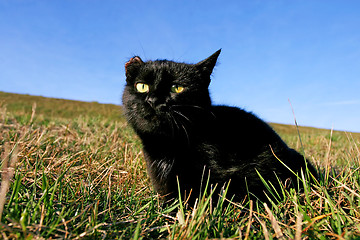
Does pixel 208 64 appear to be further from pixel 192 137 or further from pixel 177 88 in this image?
pixel 192 137

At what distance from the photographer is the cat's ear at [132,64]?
2.69 meters

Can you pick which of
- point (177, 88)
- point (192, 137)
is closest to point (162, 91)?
point (177, 88)

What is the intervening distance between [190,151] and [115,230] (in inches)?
41.5

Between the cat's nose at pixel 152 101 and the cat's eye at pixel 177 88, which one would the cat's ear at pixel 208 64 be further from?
the cat's nose at pixel 152 101

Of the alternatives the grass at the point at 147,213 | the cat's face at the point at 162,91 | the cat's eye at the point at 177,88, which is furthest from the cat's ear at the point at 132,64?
the grass at the point at 147,213

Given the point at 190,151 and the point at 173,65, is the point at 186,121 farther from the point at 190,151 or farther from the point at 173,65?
the point at 173,65

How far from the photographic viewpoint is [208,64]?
8.65ft

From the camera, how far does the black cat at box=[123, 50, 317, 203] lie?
7.66 feet

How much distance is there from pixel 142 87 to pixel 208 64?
79 cm

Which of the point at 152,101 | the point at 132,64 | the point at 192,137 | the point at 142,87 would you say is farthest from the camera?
the point at 132,64

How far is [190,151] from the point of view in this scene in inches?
93.8

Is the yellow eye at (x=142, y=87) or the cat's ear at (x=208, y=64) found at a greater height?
the cat's ear at (x=208, y=64)

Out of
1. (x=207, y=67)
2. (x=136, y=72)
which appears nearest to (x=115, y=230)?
(x=136, y=72)

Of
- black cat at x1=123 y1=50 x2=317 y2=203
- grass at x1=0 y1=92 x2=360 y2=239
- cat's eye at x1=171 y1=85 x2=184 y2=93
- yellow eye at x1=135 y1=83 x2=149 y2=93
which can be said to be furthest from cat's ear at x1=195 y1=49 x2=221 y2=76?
grass at x1=0 y1=92 x2=360 y2=239
